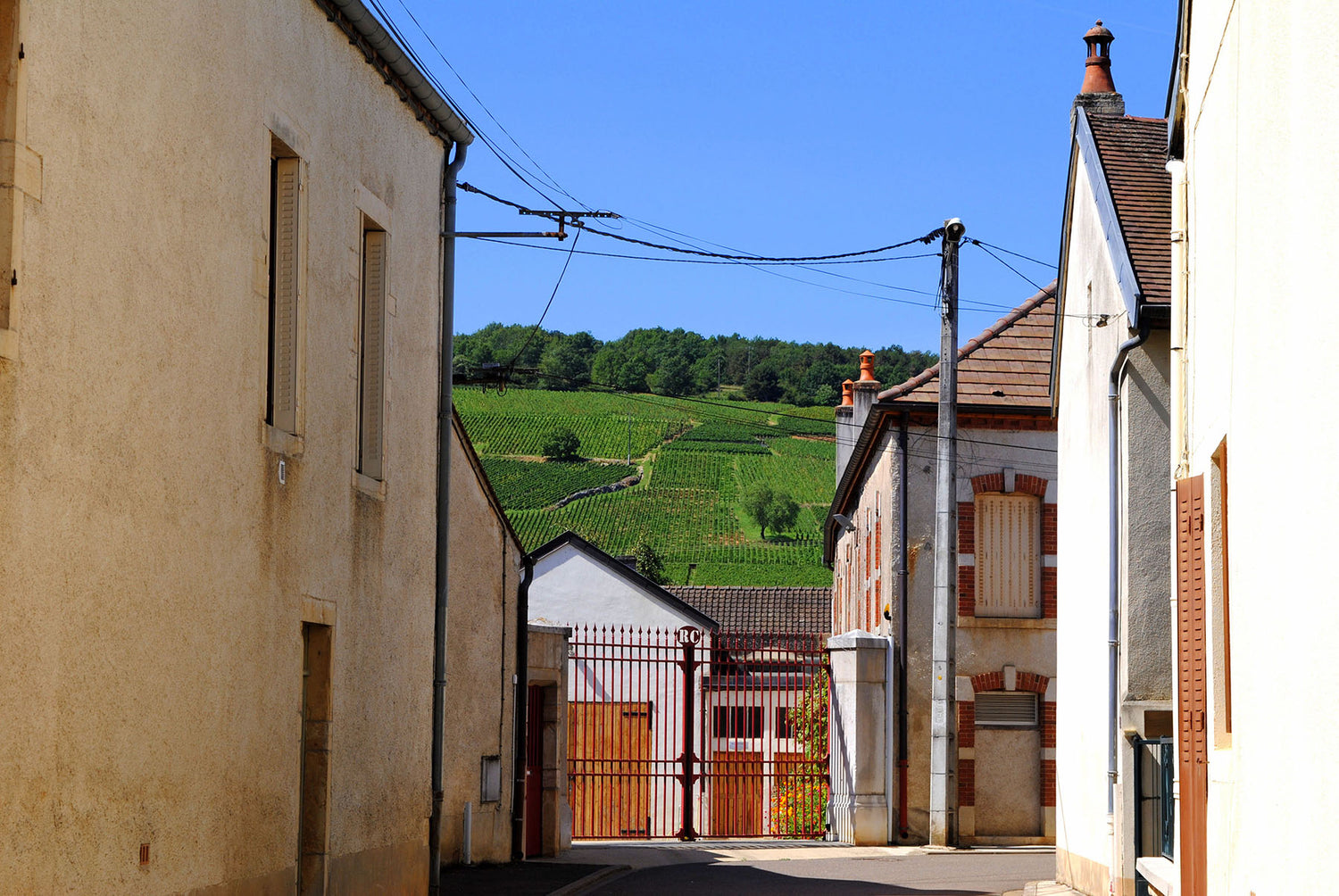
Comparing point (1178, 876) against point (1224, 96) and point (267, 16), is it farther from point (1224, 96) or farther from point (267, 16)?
point (267, 16)

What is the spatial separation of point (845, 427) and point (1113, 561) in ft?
76.6

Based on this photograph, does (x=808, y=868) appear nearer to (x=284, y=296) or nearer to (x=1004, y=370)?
(x=1004, y=370)

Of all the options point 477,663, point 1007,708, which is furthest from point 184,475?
point 1007,708

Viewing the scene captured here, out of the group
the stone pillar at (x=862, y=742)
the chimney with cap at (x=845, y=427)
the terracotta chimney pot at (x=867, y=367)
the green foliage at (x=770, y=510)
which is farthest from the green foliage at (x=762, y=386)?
the stone pillar at (x=862, y=742)

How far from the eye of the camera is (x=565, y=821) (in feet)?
68.4

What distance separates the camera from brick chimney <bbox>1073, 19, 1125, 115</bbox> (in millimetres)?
16625

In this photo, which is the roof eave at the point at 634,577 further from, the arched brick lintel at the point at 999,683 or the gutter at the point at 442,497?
the gutter at the point at 442,497

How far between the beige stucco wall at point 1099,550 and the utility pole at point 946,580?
11.7ft

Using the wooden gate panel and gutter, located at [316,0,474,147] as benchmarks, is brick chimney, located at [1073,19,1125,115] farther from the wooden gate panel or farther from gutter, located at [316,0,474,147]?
the wooden gate panel

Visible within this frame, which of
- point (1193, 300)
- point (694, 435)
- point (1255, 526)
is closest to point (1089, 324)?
point (1193, 300)

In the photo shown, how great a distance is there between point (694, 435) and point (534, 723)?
91200 millimetres

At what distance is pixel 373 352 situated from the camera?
12227 mm

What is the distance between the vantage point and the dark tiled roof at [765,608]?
185ft

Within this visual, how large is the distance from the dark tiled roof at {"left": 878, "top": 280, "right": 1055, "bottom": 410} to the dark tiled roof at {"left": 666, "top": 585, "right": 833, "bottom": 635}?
103ft
